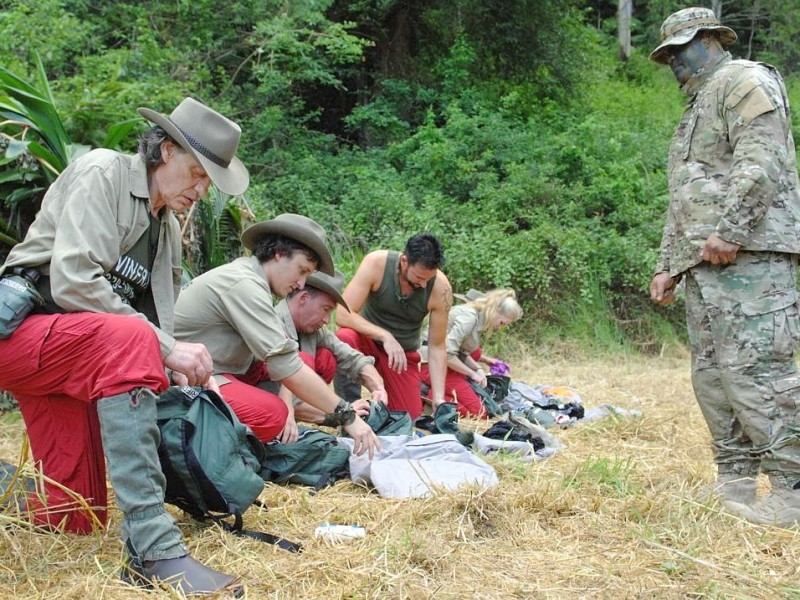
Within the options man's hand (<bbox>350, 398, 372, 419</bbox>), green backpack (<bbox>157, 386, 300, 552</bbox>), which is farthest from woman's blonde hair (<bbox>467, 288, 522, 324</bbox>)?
green backpack (<bbox>157, 386, 300, 552</bbox>)

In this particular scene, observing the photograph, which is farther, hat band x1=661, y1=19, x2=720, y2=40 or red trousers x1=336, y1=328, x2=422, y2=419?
red trousers x1=336, y1=328, x2=422, y2=419

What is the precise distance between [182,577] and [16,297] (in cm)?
100

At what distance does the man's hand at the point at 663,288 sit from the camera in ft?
12.9

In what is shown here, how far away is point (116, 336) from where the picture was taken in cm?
257

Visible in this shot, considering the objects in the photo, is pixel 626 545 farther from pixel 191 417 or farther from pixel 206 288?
pixel 206 288

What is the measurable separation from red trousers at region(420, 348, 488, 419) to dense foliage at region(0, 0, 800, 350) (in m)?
1.89

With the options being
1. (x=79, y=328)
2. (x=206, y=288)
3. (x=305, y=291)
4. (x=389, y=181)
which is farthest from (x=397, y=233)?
(x=79, y=328)

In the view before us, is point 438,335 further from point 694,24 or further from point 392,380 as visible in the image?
point 694,24

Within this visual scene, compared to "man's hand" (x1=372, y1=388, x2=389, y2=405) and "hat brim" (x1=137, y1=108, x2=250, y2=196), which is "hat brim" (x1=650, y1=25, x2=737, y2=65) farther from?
"man's hand" (x1=372, y1=388, x2=389, y2=405)

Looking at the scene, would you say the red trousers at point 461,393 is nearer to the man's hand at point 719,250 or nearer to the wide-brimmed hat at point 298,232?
the wide-brimmed hat at point 298,232

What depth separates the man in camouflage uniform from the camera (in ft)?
11.1

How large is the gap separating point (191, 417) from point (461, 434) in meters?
1.88

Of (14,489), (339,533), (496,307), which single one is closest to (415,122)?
(496,307)

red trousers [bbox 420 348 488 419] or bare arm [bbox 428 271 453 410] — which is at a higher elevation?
bare arm [bbox 428 271 453 410]
